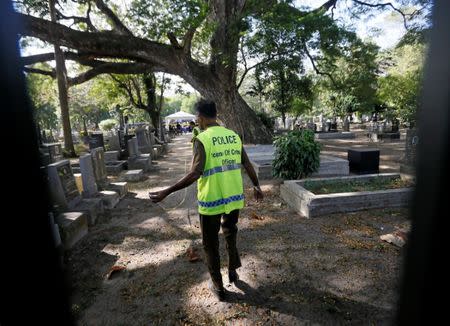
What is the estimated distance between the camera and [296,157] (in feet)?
23.8

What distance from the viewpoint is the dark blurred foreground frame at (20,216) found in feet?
3.66

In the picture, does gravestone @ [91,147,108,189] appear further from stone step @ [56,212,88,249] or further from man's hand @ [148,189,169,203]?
man's hand @ [148,189,169,203]

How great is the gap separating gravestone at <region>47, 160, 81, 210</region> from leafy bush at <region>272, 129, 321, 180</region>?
4.81 m

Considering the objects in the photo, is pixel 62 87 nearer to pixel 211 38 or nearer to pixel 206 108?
pixel 211 38

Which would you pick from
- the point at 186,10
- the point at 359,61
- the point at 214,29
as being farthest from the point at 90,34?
the point at 359,61

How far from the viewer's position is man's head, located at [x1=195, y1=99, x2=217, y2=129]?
299cm

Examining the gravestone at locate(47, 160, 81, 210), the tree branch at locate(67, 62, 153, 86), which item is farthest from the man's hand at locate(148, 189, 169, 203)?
the tree branch at locate(67, 62, 153, 86)

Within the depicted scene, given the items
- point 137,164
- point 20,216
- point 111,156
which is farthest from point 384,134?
point 20,216

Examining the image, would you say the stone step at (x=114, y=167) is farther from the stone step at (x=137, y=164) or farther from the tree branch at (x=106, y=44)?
the tree branch at (x=106, y=44)

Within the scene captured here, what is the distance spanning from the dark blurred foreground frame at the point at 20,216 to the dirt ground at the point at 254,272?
1805 mm

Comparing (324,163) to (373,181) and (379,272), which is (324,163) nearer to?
(373,181)

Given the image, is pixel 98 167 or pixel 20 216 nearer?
pixel 20 216

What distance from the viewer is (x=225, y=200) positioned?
2.94 m
